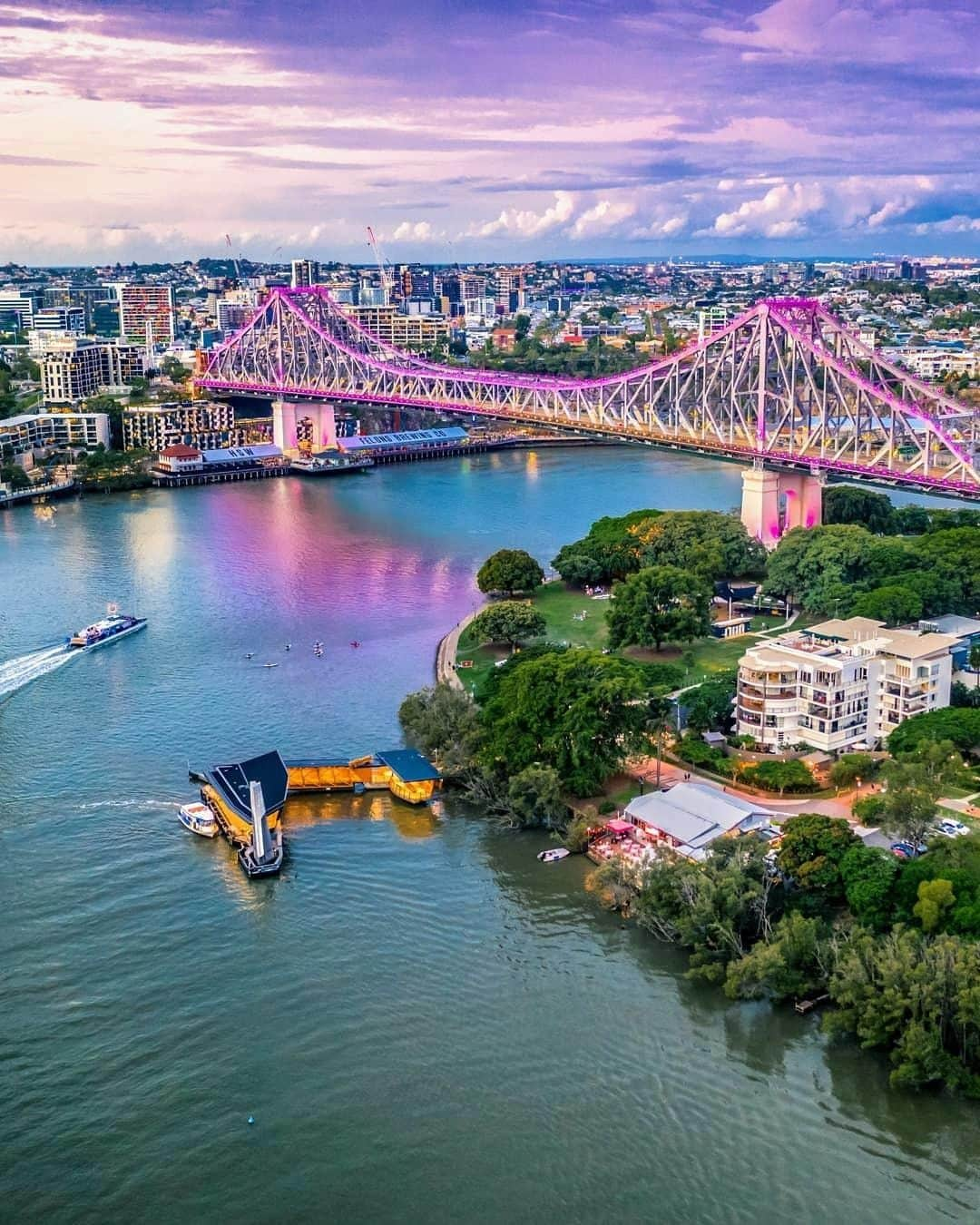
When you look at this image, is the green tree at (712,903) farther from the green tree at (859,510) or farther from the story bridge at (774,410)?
the green tree at (859,510)

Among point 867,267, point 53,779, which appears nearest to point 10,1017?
point 53,779

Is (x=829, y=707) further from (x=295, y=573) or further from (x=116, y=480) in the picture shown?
(x=116, y=480)

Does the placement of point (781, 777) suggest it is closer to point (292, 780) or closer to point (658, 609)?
point (292, 780)

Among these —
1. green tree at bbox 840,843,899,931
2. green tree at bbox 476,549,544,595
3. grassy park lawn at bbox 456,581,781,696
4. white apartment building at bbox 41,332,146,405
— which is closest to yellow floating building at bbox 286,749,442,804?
grassy park lawn at bbox 456,581,781,696

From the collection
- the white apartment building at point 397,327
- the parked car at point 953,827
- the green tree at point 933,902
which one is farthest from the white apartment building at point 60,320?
the green tree at point 933,902

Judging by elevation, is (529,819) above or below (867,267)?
below

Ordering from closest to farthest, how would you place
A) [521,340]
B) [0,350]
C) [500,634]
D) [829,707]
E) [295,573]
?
[829,707] < [500,634] < [295,573] < [0,350] < [521,340]

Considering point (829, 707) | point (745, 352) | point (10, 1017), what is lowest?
point (10, 1017)

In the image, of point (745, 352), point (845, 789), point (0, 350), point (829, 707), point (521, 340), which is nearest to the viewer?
point (845, 789)
